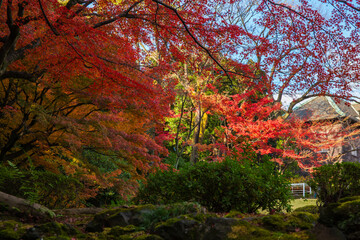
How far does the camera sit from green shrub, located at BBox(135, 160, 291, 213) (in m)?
4.80

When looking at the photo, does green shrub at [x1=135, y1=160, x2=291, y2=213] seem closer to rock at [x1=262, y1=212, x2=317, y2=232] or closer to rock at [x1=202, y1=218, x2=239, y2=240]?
rock at [x1=262, y1=212, x2=317, y2=232]

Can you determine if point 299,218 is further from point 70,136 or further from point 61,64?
point 61,64

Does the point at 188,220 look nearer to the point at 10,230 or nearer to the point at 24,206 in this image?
the point at 10,230

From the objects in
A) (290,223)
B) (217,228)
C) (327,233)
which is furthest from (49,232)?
(327,233)

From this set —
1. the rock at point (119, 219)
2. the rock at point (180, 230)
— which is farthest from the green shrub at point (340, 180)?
the rock at point (119, 219)

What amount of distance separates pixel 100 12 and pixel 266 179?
5.41m

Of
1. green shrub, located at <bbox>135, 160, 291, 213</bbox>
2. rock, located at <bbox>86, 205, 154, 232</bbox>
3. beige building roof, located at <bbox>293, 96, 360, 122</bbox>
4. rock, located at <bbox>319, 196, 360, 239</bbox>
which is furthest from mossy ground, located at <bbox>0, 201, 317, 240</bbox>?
beige building roof, located at <bbox>293, 96, 360, 122</bbox>

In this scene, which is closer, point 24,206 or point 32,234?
point 32,234

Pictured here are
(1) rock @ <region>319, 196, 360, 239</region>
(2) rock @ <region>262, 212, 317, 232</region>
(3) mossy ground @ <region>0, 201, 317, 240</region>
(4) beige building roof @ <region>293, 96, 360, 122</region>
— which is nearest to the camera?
(1) rock @ <region>319, 196, 360, 239</region>

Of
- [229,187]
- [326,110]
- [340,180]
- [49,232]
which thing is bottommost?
[49,232]

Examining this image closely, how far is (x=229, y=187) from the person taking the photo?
15.7 ft

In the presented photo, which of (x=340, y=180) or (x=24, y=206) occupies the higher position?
(x=340, y=180)

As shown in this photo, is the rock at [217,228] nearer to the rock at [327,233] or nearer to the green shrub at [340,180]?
the rock at [327,233]

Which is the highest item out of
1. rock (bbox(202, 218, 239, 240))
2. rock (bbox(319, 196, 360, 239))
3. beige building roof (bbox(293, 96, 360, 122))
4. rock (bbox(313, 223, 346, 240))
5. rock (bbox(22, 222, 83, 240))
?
beige building roof (bbox(293, 96, 360, 122))
